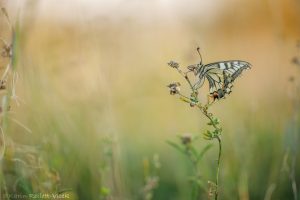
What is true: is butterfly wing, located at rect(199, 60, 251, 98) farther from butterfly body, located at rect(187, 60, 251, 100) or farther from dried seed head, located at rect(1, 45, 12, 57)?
dried seed head, located at rect(1, 45, 12, 57)

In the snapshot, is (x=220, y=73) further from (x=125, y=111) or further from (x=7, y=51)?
(x=125, y=111)

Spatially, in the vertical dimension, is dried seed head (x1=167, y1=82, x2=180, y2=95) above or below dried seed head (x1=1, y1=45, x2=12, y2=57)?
below

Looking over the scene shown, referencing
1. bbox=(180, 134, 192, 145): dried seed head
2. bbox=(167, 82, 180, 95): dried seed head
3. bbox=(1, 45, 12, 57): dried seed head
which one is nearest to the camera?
bbox=(167, 82, 180, 95): dried seed head

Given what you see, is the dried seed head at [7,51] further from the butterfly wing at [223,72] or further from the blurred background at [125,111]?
the butterfly wing at [223,72]

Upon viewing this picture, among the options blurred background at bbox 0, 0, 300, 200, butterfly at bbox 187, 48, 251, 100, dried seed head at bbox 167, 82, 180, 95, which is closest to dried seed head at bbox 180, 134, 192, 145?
blurred background at bbox 0, 0, 300, 200

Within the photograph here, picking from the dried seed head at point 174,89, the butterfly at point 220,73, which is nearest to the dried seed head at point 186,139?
the butterfly at point 220,73

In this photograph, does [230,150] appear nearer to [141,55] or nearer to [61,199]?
[61,199]

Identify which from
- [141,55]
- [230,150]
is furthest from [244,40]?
[230,150]
